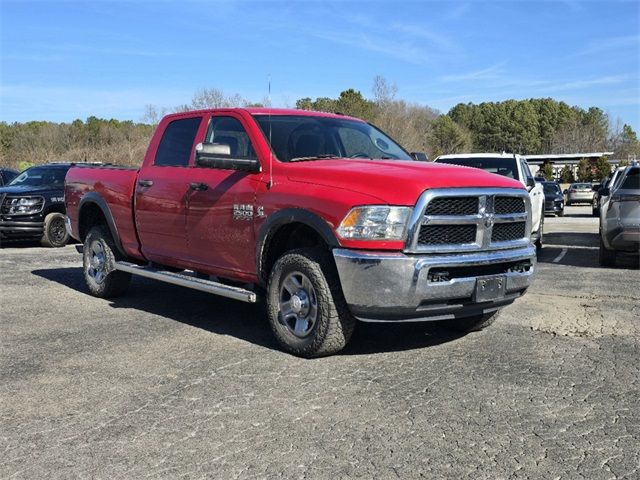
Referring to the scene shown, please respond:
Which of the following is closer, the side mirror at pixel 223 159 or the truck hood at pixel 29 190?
the side mirror at pixel 223 159

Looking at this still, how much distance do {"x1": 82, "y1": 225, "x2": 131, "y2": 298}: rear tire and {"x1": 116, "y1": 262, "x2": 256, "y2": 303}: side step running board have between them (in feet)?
0.97

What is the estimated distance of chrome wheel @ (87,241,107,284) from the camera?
778 centimetres

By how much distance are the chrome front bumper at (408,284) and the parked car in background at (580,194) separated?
3647 cm

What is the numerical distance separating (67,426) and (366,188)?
251 cm

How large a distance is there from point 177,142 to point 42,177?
357 inches

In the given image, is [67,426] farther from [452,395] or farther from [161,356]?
[452,395]

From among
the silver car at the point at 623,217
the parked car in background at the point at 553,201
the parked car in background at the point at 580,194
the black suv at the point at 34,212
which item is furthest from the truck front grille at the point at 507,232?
the parked car in background at the point at 580,194

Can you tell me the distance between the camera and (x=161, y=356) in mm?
5320

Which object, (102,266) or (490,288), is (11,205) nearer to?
(102,266)

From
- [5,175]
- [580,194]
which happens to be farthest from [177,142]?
[580,194]

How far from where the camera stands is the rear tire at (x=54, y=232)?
1392 centimetres

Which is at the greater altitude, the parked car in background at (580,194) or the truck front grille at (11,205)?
the truck front grille at (11,205)

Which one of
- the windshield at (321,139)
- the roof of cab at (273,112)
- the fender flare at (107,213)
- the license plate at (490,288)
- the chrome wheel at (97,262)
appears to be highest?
the roof of cab at (273,112)

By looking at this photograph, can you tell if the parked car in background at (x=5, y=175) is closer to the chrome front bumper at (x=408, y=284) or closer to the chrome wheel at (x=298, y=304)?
the chrome wheel at (x=298, y=304)
